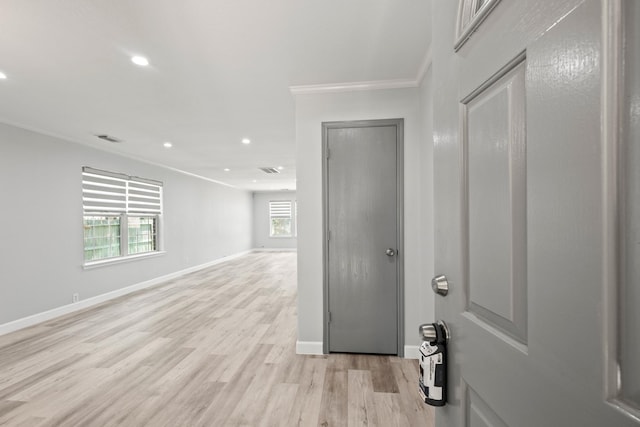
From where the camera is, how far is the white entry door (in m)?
0.33

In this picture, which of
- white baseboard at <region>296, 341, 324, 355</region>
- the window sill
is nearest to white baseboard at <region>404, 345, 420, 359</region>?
white baseboard at <region>296, 341, 324, 355</region>

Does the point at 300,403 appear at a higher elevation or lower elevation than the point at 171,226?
lower

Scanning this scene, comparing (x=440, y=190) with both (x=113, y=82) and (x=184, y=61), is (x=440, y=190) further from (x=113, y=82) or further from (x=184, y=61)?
(x=113, y=82)

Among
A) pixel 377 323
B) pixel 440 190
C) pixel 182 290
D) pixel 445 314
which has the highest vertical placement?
pixel 440 190

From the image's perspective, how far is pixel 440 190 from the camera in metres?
0.84

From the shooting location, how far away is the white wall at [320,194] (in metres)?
2.72

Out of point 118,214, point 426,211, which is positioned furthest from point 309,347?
point 118,214

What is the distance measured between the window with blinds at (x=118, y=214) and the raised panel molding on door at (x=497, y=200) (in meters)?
5.65

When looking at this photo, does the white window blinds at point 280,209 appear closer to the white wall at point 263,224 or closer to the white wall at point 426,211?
the white wall at point 263,224

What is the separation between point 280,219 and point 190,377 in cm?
1001

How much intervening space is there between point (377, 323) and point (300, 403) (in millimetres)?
1016

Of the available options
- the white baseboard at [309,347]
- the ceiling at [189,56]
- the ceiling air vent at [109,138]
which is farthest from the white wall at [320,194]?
the ceiling air vent at [109,138]

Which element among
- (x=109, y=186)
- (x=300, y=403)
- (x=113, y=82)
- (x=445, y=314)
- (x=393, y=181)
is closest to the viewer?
(x=445, y=314)

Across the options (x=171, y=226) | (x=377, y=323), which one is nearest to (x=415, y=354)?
(x=377, y=323)
